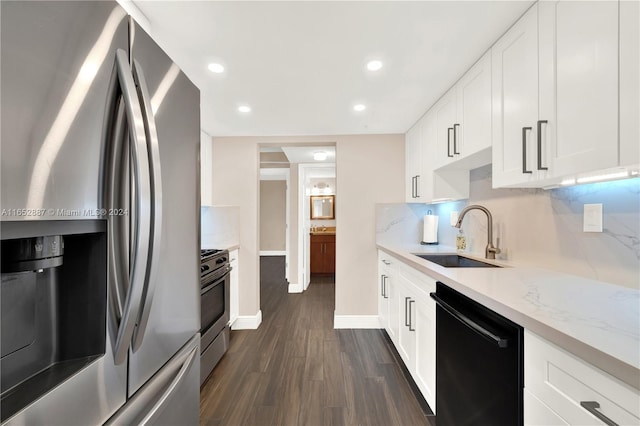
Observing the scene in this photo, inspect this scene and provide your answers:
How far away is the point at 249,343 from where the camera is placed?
8.97ft

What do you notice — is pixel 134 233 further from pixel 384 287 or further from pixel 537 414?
pixel 384 287

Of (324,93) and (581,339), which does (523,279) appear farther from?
(324,93)

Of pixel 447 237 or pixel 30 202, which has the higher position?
pixel 30 202

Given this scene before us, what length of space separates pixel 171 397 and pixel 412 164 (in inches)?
109

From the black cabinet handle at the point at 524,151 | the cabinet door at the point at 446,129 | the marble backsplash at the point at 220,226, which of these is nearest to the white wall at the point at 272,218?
the marble backsplash at the point at 220,226

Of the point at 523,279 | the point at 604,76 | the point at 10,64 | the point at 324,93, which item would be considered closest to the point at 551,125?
the point at 604,76

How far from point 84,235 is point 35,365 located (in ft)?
0.87

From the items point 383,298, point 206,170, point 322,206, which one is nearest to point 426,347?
point 383,298

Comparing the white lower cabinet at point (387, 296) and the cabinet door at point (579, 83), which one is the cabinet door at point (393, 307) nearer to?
the white lower cabinet at point (387, 296)

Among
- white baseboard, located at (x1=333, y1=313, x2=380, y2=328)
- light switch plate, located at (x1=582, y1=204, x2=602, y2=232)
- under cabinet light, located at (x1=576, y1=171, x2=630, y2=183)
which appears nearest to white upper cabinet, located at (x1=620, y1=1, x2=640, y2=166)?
under cabinet light, located at (x1=576, y1=171, x2=630, y2=183)

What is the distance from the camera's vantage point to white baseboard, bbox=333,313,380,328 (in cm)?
314

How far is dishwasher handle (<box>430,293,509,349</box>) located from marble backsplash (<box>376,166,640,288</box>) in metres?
0.66

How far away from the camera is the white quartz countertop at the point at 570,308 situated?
65 centimetres

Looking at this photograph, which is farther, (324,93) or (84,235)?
(324,93)
